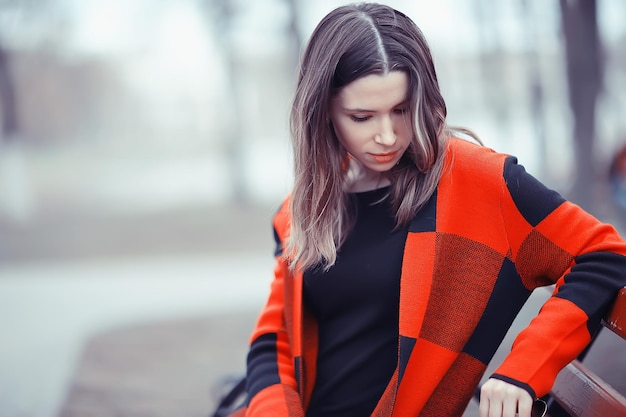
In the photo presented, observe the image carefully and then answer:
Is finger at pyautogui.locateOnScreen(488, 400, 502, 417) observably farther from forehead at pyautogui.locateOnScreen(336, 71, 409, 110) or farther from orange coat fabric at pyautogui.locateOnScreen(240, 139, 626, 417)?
forehead at pyautogui.locateOnScreen(336, 71, 409, 110)

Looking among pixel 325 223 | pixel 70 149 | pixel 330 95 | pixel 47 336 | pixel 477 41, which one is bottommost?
pixel 70 149

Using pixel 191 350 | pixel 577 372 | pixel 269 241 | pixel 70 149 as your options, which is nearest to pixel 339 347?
pixel 577 372

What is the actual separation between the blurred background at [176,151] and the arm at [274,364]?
344mm

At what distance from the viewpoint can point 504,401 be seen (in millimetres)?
1467

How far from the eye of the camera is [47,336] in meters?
5.70

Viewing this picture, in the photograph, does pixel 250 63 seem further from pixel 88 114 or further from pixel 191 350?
pixel 191 350

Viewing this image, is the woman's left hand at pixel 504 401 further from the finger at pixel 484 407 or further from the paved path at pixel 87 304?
the paved path at pixel 87 304

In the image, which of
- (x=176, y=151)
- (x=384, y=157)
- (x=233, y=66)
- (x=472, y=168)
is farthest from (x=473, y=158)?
(x=176, y=151)

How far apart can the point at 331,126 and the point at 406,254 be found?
1.23ft

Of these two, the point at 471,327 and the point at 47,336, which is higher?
the point at 471,327

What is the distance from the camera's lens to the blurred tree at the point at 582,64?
662 cm

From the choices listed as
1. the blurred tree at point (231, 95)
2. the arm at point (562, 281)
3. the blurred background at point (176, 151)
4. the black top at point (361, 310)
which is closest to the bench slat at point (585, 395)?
the arm at point (562, 281)

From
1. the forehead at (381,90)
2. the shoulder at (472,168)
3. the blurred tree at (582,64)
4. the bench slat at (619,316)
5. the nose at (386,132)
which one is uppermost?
the forehead at (381,90)

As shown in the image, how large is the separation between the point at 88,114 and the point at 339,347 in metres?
15.2
